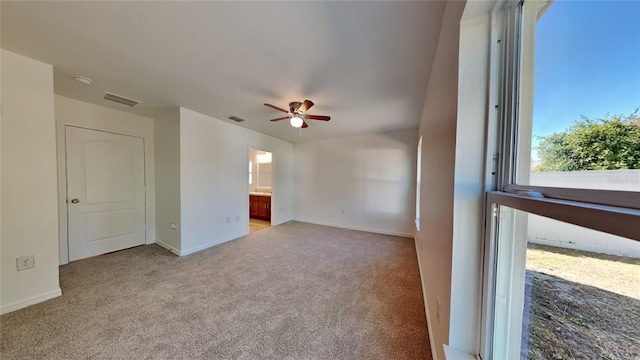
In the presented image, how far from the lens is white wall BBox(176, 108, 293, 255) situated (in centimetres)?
321

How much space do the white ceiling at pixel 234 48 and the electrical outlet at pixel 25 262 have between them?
1.86m

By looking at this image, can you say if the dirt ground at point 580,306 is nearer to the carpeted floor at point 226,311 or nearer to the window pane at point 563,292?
the window pane at point 563,292

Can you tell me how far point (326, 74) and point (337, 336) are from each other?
2.37 m

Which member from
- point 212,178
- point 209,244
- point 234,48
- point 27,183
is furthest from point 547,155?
point 209,244

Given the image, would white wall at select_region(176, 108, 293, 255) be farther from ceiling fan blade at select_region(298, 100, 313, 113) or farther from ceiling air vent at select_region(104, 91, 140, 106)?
ceiling fan blade at select_region(298, 100, 313, 113)

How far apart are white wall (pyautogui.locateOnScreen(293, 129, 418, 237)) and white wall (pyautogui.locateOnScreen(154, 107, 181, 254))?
2.87 m

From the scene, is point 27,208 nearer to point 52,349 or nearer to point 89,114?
point 52,349

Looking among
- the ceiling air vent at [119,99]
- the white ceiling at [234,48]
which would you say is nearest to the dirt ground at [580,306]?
the white ceiling at [234,48]

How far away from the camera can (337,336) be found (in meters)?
1.63

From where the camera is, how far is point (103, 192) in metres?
3.14

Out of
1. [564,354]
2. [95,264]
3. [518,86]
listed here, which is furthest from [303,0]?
[95,264]

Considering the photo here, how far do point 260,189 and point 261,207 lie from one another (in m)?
0.86

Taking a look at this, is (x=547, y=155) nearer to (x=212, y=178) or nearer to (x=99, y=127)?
(x=212, y=178)

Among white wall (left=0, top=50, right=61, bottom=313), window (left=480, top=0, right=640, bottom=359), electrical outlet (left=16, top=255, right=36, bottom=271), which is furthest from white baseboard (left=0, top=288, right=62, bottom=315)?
window (left=480, top=0, right=640, bottom=359)
